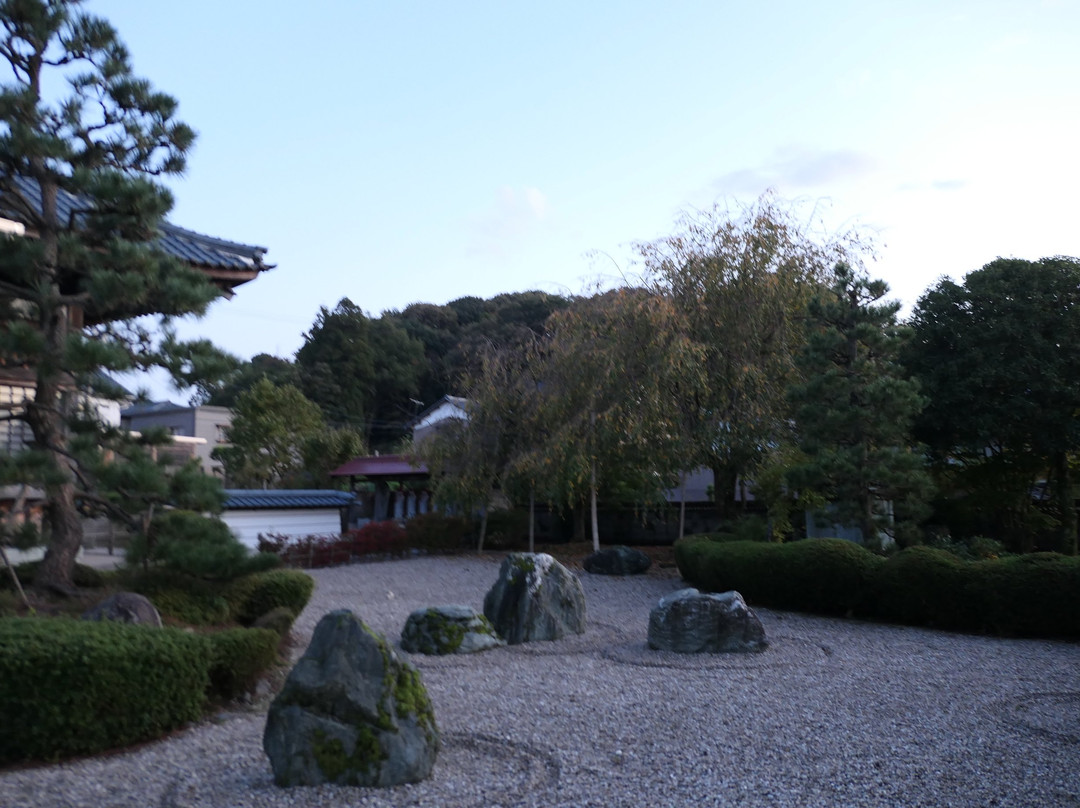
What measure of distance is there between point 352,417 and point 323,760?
1425 inches

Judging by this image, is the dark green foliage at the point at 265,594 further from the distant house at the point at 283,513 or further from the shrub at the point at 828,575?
the distant house at the point at 283,513

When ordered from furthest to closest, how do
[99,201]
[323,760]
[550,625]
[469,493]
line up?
1. [469,493]
2. [550,625]
3. [99,201]
4. [323,760]

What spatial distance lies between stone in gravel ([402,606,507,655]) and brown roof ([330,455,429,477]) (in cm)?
1747

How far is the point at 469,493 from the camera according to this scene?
18750 millimetres

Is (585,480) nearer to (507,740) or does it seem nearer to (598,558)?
(598,558)

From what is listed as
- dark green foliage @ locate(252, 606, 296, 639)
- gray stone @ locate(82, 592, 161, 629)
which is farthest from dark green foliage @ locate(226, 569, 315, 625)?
gray stone @ locate(82, 592, 161, 629)

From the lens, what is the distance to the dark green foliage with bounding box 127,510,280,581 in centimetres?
722

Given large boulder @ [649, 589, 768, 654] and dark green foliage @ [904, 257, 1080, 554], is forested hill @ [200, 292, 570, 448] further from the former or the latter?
large boulder @ [649, 589, 768, 654]

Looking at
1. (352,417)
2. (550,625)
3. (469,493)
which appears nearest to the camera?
(550,625)

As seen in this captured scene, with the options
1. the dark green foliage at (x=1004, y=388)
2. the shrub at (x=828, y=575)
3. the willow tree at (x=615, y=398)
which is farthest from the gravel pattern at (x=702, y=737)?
the willow tree at (x=615, y=398)

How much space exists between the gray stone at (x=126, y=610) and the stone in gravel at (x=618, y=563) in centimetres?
986

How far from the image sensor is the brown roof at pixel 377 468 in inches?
1062

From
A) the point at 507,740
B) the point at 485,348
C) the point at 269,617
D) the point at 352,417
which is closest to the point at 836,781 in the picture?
the point at 507,740

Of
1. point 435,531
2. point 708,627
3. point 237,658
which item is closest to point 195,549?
point 237,658
